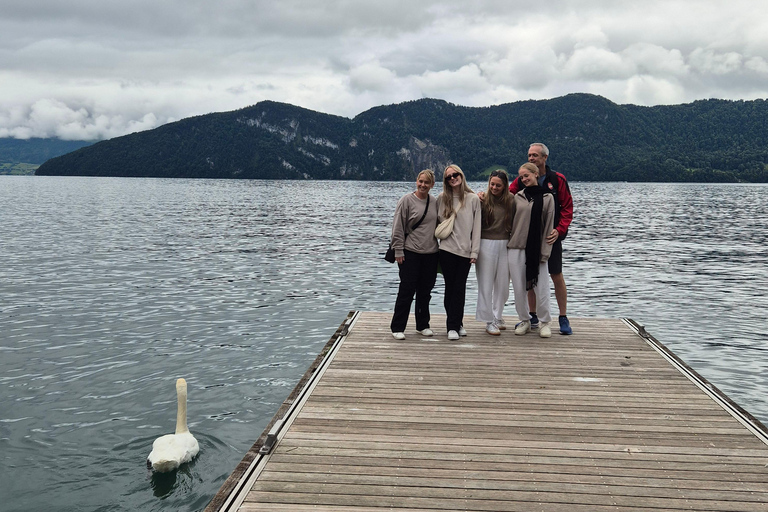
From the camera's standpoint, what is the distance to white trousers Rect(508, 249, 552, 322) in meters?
8.60

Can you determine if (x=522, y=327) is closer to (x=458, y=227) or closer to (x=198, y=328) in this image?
(x=458, y=227)

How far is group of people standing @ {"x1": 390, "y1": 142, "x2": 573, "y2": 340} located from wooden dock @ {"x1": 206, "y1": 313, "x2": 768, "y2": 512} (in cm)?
102

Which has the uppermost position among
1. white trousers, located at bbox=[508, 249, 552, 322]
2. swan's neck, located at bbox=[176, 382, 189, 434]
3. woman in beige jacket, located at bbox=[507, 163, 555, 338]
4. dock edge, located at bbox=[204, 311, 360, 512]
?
woman in beige jacket, located at bbox=[507, 163, 555, 338]

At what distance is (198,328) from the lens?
44.4ft

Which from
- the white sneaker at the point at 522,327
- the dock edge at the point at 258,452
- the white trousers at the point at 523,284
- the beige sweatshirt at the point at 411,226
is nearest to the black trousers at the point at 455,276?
the beige sweatshirt at the point at 411,226

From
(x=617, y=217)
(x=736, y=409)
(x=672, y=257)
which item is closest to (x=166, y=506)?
(x=736, y=409)

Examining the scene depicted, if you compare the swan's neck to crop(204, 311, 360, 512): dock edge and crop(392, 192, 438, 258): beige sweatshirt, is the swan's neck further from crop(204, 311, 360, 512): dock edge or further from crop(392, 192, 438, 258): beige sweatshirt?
crop(392, 192, 438, 258): beige sweatshirt

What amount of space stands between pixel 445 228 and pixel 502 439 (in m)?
3.62

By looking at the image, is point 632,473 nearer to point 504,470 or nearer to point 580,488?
point 580,488

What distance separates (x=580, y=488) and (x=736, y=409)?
9.20ft

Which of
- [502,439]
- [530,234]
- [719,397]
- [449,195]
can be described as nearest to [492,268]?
[530,234]

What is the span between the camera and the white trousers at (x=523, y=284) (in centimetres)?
860

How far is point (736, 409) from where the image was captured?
6160 millimetres

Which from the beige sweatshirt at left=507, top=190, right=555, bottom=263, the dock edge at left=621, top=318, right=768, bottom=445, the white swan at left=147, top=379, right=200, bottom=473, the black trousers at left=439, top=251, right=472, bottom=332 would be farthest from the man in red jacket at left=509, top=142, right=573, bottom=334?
the white swan at left=147, top=379, right=200, bottom=473
